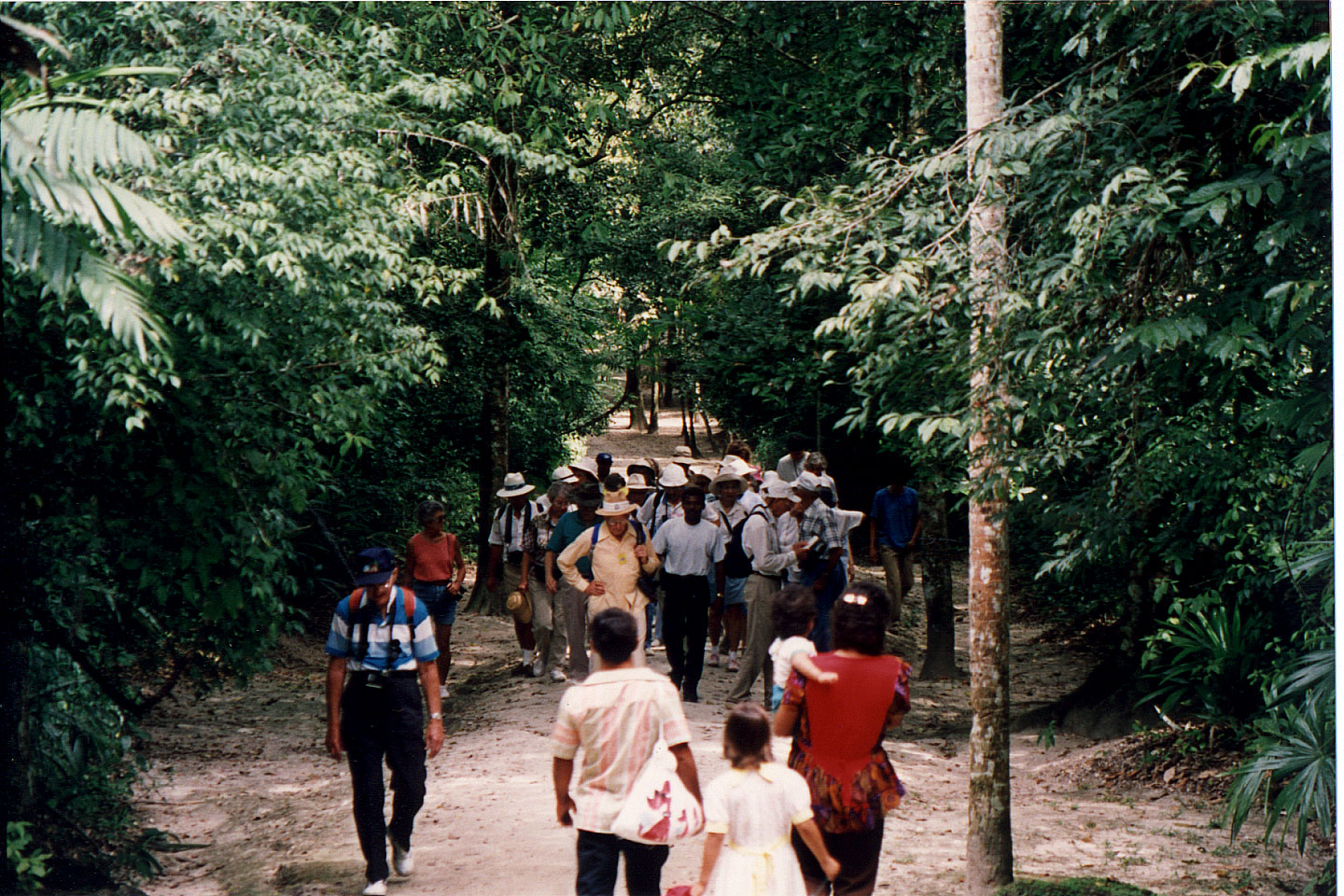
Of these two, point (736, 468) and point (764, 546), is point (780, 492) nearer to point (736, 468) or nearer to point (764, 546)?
point (764, 546)

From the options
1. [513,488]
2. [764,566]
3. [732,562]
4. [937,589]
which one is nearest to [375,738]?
[764,566]

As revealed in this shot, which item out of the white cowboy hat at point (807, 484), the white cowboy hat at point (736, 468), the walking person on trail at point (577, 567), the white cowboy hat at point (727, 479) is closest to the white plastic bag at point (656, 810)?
the white cowboy hat at point (807, 484)

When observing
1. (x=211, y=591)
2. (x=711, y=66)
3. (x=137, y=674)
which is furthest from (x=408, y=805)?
(x=711, y=66)

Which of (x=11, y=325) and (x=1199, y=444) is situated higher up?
(x=11, y=325)

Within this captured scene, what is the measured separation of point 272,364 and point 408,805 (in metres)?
2.61

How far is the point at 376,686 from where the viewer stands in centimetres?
610

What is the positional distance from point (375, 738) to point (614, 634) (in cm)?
214

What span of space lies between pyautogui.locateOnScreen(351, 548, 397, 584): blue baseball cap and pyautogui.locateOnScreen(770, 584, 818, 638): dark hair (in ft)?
6.48

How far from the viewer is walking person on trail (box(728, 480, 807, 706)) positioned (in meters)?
9.29

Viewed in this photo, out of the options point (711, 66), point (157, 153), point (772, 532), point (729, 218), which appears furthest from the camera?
point (729, 218)

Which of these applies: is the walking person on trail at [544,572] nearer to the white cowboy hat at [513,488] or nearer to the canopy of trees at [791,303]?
the white cowboy hat at [513,488]

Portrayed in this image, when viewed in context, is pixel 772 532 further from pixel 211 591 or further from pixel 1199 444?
pixel 211 591

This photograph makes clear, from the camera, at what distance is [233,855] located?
8.02 m

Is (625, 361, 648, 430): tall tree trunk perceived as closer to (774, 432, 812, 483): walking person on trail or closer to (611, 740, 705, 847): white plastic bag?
(774, 432, 812, 483): walking person on trail
